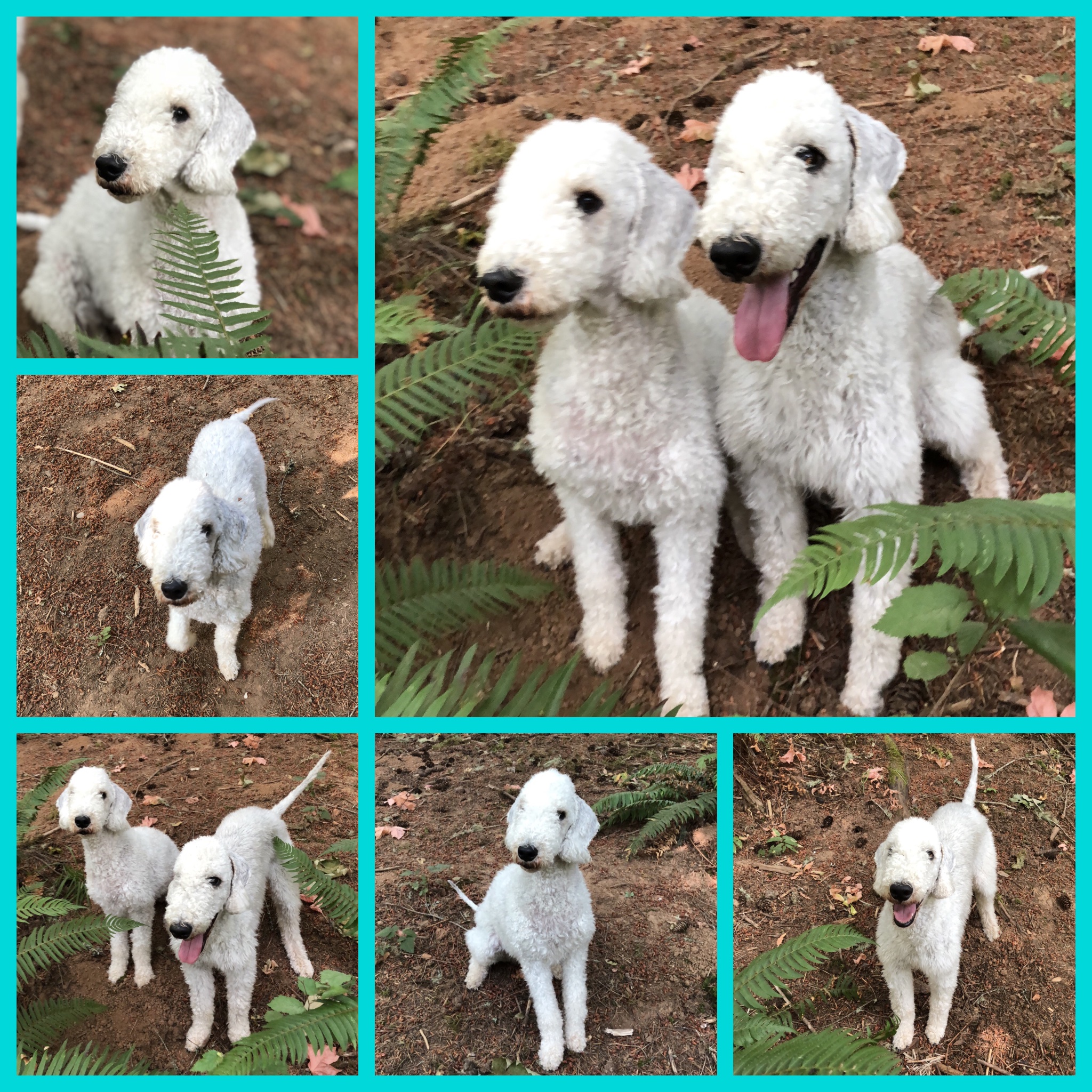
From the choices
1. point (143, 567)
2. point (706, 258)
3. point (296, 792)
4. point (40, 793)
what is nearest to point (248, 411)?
point (143, 567)

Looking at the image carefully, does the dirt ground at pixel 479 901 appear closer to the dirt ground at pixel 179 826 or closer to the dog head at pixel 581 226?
the dirt ground at pixel 179 826

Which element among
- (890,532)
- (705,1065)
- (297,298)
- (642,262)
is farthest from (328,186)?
(705,1065)

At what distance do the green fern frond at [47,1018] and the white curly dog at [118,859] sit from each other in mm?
206

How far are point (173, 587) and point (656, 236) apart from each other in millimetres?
1910

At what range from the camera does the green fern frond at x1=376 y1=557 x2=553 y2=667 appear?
2936mm

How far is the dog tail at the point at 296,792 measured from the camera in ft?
11.7

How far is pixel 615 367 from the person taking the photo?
291 centimetres

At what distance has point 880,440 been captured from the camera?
2.98 m

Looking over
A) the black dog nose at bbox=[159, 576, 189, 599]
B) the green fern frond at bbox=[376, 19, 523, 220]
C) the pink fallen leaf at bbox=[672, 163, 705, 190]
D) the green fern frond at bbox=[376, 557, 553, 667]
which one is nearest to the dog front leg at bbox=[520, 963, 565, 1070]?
the green fern frond at bbox=[376, 557, 553, 667]

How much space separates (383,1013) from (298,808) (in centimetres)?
99

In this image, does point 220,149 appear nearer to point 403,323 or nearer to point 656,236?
Result: point 403,323

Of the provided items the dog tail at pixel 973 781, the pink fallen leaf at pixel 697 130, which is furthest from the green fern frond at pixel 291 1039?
the pink fallen leaf at pixel 697 130

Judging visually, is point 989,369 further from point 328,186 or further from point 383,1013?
point 328,186

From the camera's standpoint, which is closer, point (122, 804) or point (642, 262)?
point (642, 262)
